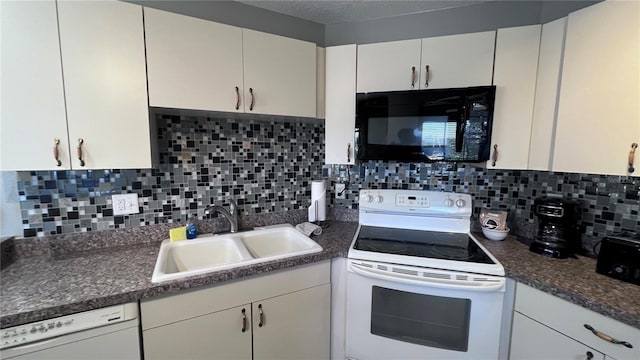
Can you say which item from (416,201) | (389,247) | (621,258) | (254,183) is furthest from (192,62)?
(621,258)

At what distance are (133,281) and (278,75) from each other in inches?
50.1

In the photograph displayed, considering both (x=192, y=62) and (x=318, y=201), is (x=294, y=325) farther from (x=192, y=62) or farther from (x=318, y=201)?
(x=192, y=62)

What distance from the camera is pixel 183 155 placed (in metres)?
1.63

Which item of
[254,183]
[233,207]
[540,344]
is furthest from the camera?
[254,183]

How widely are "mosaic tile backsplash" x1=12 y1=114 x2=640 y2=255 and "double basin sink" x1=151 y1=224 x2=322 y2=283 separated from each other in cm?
22

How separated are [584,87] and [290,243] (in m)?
1.79

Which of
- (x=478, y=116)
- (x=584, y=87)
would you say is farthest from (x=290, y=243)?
(x=584, y=87)

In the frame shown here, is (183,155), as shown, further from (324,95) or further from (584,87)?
(584,87)

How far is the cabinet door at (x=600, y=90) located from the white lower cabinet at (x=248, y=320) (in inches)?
→ 54.4

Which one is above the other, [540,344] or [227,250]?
[227,250]

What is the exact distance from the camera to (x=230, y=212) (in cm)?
174

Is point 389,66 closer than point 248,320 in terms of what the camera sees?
No

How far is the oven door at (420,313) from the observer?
1274 mm

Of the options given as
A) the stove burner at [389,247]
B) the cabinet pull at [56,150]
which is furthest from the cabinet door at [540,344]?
the cabinet pull at [56,150]
